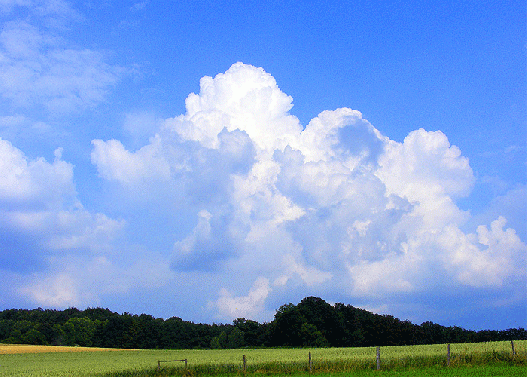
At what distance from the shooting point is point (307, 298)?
353ft

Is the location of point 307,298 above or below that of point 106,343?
above

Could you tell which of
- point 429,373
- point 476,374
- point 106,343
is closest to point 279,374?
point 429,373

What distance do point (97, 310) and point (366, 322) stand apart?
81314 mm

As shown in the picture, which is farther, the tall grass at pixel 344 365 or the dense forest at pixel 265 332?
the dense forest at pixel 265 332

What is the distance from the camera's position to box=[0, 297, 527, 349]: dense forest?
103062 mm

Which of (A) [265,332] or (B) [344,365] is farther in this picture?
(A) [265,332]

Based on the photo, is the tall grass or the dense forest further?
the dense forest

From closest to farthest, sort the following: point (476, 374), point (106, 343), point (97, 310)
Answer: point (476, 374) < point (106, 343) < point (97, 310)

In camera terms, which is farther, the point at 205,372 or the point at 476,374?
the point at 205,372

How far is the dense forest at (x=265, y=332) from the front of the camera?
4058 inches

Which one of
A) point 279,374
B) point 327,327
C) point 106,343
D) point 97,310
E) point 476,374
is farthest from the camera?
point 97,310

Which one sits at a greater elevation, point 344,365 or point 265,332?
point 344,365

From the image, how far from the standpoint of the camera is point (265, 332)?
111812 mm

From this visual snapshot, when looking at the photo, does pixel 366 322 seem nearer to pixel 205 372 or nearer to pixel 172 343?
pixel 172 343
